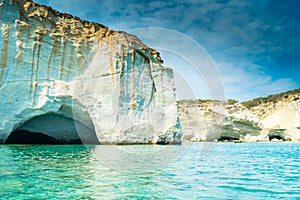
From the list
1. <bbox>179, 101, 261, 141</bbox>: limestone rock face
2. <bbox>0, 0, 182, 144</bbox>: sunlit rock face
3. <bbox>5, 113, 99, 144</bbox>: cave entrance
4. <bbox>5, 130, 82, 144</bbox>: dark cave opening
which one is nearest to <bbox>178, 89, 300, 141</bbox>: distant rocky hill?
<bbox>179, 101, 261, 141</bbox>: limestone rock face

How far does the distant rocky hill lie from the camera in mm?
40438

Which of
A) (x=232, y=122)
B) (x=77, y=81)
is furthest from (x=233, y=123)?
(x=77, y=81)

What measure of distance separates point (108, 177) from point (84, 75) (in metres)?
14.9

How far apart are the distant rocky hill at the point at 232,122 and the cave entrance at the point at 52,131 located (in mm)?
21104

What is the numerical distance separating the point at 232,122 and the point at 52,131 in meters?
28.2

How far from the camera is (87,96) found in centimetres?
2002

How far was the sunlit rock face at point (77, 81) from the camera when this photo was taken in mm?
17859

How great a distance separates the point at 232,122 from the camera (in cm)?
4075

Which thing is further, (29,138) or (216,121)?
(216,121)

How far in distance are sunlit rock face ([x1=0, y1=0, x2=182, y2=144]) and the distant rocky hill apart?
18.3m

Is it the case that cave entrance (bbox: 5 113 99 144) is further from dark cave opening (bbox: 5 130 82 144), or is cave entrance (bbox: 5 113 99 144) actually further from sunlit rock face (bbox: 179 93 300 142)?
sunlit rock face (bbox: 179 93 300 142)

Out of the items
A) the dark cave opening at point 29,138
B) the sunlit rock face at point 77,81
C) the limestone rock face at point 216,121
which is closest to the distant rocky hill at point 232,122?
the limestone rock face at point 216,121

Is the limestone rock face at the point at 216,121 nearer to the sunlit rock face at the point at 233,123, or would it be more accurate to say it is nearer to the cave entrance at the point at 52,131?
the sunlit rock face at the point at 233,123

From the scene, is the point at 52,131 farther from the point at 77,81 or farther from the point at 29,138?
the point at 77,81
